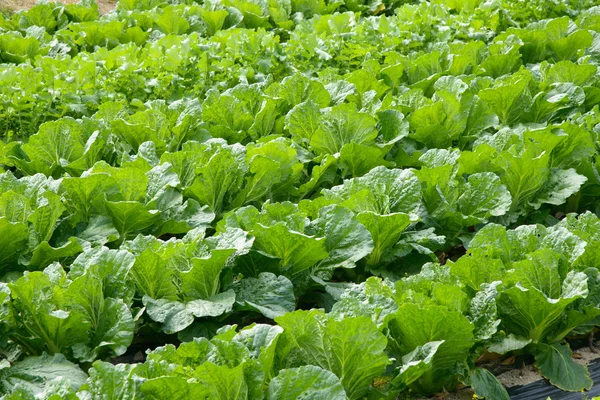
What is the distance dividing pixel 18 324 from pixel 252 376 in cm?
122

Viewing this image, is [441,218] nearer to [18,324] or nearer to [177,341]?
[177,341]

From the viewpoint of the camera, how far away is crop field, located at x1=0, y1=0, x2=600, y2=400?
3256 millimetres

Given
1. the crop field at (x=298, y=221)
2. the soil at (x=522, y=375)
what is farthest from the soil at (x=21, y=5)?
the soil at (x=522, y=375)

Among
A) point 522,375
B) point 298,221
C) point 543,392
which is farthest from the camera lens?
point 298,221

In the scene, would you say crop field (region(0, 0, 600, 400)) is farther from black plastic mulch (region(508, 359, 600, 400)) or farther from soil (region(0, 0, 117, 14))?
soil (region(0, 0, 117, 14))

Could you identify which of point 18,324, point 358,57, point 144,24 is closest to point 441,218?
point 18,324

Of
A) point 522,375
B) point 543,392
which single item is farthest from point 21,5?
point 543,392

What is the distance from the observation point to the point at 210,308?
145 inches

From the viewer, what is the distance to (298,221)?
395 cm

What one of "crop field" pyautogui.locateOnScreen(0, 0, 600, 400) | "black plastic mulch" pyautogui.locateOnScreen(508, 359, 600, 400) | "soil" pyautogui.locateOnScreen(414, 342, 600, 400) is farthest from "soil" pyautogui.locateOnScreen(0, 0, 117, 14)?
"black plastic mulch" pyautogui.locateOnScreen(508, 359, 600, 400)

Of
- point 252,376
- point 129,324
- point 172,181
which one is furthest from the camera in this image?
point 172,181

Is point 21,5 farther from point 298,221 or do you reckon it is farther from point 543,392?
point 543,392

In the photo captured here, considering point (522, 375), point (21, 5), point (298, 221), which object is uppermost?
point (298, 221)

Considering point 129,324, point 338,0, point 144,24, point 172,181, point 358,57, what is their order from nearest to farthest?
1. point 129,324
2. point 172,181
3. point 358,57
4. point 144,24
5. point 338,0
